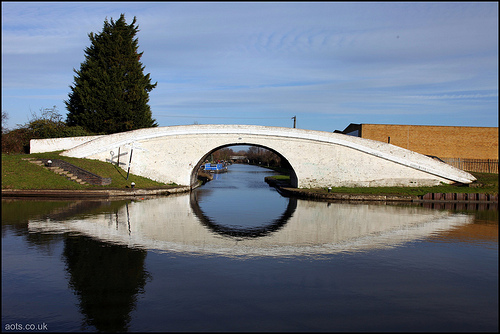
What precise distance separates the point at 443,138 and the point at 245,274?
3590cm

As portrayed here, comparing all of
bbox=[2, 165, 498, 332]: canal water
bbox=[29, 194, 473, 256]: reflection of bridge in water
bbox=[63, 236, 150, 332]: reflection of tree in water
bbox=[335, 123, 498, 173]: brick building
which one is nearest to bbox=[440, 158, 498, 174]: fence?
bbox=[335, 123, 498, 173]: brick building

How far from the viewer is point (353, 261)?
31.4ft

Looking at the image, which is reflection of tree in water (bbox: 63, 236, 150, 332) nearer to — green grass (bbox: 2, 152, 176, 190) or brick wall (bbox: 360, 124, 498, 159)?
green grass (bbox: 2, 152, 176, 190)

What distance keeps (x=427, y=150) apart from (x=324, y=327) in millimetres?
36617

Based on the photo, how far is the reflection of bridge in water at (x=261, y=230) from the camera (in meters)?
10.9

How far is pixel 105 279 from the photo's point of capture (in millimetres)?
7828

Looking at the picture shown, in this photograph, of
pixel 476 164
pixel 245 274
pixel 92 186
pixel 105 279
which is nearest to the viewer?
pixel 105 279

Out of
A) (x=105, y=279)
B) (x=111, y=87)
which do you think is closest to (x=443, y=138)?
(x=111, y=87)

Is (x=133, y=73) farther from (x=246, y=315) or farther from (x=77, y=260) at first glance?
(x=246, y=315)

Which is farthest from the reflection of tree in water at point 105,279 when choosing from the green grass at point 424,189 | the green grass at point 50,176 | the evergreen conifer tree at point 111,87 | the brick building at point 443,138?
the brick building at point 443,138

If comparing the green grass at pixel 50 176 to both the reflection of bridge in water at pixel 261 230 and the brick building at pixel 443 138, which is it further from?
the brick building at pixel 443 138

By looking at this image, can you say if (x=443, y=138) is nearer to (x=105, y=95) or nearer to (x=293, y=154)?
(x=293, y=154)

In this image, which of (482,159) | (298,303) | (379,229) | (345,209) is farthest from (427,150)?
(298,303)

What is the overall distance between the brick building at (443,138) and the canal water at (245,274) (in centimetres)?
2463
